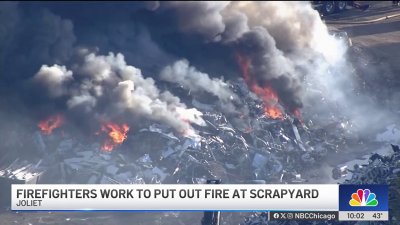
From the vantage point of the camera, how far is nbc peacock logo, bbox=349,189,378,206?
18.2 meters

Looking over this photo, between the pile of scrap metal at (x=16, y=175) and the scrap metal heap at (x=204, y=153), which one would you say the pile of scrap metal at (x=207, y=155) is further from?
the pile of scrap metal at (x=16, y=175)

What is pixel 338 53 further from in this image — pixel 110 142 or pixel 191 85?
pixel 110 142

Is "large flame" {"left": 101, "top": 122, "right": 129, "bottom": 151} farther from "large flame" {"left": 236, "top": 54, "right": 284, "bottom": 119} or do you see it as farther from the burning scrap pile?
"large flame" {"left": 236, "top": 54, "right": 284, "bottom": 119}

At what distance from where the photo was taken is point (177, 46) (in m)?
31.0

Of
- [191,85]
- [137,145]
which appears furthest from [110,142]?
[191,85]

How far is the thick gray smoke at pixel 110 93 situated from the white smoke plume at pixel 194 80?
136cm

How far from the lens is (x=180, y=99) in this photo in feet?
96.5

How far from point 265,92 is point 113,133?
8.95 meters

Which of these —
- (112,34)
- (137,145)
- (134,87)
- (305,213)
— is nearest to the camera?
(305,213)

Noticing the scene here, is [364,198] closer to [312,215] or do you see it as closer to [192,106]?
[312,215]

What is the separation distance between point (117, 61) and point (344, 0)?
20.1 m
